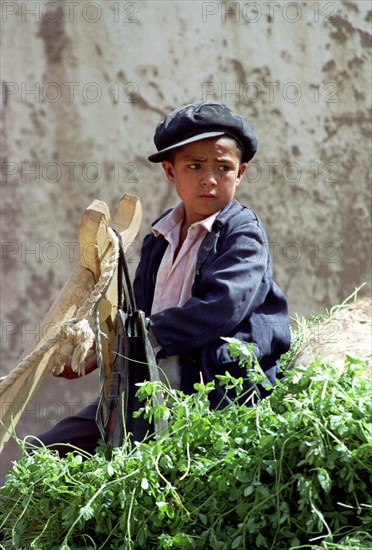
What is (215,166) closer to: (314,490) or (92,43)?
(314,490)

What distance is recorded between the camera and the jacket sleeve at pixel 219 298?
2.88 metres

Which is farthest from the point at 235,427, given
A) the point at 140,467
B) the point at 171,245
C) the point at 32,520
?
the point at 171,245

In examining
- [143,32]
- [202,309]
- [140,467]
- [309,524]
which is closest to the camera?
[309,524]

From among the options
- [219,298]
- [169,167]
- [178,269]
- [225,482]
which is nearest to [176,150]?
[169,167]

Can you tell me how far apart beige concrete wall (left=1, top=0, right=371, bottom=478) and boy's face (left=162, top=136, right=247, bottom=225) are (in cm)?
190

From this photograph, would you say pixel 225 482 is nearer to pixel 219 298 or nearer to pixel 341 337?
pixel 219 298

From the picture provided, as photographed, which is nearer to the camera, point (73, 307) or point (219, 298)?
point (73, 307)

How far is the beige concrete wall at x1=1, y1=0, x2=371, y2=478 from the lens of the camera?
505 centimetres

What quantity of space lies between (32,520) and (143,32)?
10.2 ft

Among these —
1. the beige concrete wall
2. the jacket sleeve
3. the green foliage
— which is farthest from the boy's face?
the beige concrete wall

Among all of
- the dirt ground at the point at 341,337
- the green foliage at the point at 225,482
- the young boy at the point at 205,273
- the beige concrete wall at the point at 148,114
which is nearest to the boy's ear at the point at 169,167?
the young boy at the point at 205,273

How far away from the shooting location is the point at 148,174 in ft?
16.9

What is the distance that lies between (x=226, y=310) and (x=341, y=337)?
2.24ft

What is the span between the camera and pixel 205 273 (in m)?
3.00
